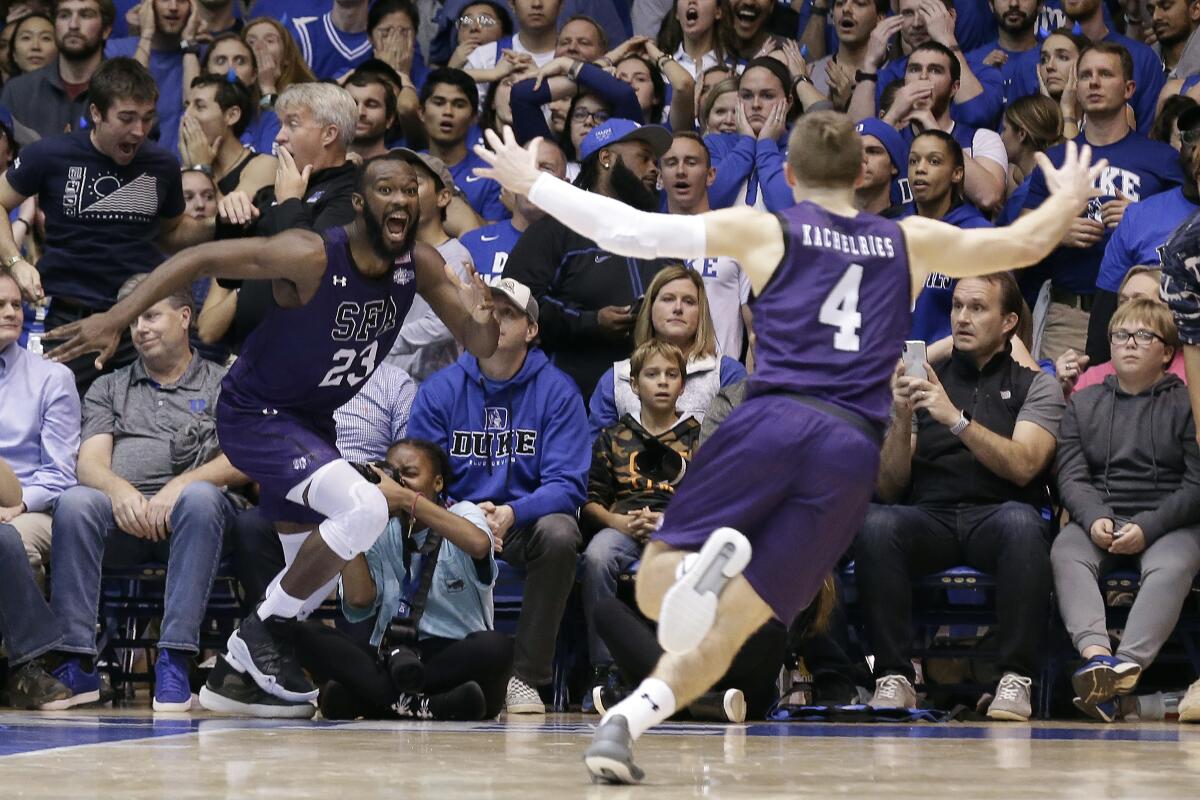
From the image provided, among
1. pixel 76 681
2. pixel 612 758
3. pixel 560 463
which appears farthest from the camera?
pixel 560 463

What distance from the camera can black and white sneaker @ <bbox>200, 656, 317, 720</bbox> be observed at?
23.6 feet

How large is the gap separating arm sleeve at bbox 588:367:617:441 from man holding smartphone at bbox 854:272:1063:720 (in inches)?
52.0

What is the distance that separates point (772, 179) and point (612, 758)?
550cm

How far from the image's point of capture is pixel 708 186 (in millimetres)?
9547

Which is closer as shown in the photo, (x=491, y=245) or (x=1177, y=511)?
(x=1177, y=511)

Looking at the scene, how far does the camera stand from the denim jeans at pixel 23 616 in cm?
756

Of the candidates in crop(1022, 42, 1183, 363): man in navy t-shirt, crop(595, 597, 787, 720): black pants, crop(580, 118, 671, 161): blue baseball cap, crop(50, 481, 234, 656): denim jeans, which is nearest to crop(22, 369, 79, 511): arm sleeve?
crop(50, 481, 234, 656): denim jeans

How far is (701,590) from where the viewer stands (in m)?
4.44

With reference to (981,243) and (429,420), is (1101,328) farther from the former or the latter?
(981,243)

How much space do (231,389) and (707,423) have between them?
2.16 m

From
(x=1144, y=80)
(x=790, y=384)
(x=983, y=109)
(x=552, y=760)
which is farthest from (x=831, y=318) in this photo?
(x=1144, y=80)

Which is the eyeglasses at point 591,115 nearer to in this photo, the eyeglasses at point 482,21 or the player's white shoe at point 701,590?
the eyeglasses at point 482,21

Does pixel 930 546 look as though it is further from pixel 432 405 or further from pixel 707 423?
pixel 432 405

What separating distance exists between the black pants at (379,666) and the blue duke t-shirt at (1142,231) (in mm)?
3598
